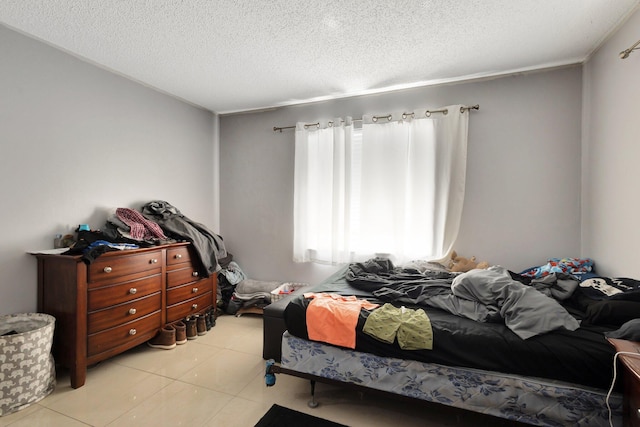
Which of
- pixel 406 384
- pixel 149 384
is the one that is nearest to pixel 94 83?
pixel 149 384

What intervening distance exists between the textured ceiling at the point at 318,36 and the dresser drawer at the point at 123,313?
2.11 m

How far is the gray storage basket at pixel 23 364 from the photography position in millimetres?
1773

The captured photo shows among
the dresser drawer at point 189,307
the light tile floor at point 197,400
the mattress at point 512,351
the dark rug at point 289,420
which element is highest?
the mattress at point 512,351

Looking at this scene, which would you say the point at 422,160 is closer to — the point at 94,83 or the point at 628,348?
the point at 628,348

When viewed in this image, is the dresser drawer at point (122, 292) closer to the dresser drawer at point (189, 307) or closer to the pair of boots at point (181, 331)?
the dresser drawer at point (189, 307)

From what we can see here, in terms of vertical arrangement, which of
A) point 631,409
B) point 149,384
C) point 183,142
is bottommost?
point 149,384

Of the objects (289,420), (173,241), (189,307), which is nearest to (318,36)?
(173,241)

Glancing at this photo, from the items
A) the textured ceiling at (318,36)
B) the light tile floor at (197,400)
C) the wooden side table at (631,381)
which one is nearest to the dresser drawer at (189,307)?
the light tile floor at (197,400)

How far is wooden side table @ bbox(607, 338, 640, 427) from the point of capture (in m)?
1.10

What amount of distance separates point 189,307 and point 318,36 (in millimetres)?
2802

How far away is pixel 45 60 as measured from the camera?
7.55ft

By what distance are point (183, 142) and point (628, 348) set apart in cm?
406

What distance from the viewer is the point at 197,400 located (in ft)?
6.34

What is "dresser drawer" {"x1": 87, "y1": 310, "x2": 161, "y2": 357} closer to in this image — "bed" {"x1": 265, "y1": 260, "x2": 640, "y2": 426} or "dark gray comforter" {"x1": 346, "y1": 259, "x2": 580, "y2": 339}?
"bed" {"x1": 265, "y1": 260, "x2": 640, "y2": 426}
